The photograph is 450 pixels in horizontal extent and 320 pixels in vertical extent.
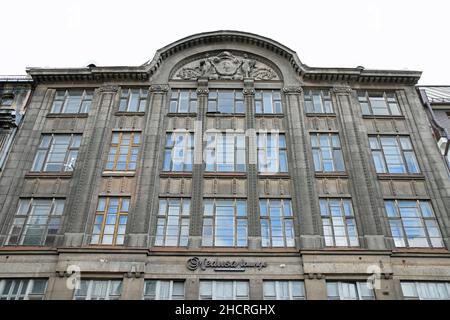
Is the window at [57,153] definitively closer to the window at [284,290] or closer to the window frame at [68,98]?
the window frame at [68,98]

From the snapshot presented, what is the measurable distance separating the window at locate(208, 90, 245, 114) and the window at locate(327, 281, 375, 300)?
35.3 feet

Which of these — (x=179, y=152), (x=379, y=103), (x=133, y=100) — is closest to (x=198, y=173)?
(x=179, y=152)

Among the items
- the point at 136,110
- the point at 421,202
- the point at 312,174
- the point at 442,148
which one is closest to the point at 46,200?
the point at 136,110

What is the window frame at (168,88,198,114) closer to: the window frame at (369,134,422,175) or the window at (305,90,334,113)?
the window at (305,90,334,113)

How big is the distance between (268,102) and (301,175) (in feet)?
18.4

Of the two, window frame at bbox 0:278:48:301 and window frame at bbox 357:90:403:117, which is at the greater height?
window frame at bbox 357:90:403:117

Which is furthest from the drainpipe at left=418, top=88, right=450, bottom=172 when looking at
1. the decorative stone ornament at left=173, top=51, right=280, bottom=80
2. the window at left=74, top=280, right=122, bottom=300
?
the window at left=74, top=280, right=122, bottom=300

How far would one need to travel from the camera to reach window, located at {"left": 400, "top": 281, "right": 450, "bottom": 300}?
53.5 feet

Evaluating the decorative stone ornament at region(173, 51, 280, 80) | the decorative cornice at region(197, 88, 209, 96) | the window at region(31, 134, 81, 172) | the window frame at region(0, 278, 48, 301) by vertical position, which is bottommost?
the window frame at region(0, 278, 48, 301)

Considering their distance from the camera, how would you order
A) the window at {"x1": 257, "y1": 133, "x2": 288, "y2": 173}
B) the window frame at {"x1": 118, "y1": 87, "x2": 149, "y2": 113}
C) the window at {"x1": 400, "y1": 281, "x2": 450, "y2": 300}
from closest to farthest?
the window at {"x1": 400, "y1": 281, "x2": 450, "y2": 300}, the window at {"x1": 257, "y1": 133, "x2": 288, "y2": 173}, the window frame at {"x1": 118, "y1": 87, "x2": 149, "y2": 113}

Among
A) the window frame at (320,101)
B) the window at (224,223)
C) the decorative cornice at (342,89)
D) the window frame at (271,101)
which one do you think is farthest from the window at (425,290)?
the decorative cornice at (342,89)

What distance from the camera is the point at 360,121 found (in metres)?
21.9

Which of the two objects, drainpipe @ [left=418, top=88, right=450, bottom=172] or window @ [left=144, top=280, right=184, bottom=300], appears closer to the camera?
window @ [left=144, top=280, right=184, bottom=300]

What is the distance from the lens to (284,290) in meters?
16.5
